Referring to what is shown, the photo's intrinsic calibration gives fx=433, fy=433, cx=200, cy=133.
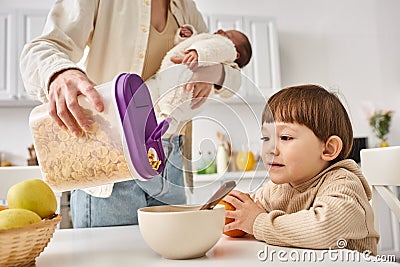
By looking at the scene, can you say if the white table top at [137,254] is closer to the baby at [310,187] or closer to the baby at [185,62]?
the baby at [310,187]

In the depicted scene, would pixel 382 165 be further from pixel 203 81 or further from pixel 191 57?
pixel 203 81

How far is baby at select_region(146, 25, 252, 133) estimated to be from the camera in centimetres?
65

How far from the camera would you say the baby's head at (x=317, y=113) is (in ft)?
2.97

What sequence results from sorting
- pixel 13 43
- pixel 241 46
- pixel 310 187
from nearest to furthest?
1. pixel 310 187
2. pixel 241 46
3. pixel 13 43

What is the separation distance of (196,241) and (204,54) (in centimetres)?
56

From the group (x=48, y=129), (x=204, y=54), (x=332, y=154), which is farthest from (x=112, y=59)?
(x=332, y=154)

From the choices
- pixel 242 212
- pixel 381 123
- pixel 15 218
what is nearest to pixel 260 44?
pixel 381 123

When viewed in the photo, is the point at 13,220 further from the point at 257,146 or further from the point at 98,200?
the point at 98,200

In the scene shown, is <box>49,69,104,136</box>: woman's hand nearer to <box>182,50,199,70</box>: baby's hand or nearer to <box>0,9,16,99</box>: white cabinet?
<box>182,50,199,70</box>: baby's hand

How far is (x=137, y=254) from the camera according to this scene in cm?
66

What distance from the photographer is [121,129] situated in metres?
0.61

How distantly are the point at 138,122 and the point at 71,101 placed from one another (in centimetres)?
11

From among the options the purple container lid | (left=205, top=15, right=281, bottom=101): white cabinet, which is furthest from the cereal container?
(left=205, top=15, right=281, bottom=101): white cabinet

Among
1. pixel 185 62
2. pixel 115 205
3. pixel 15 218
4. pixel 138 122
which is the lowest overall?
pixel 115 205
